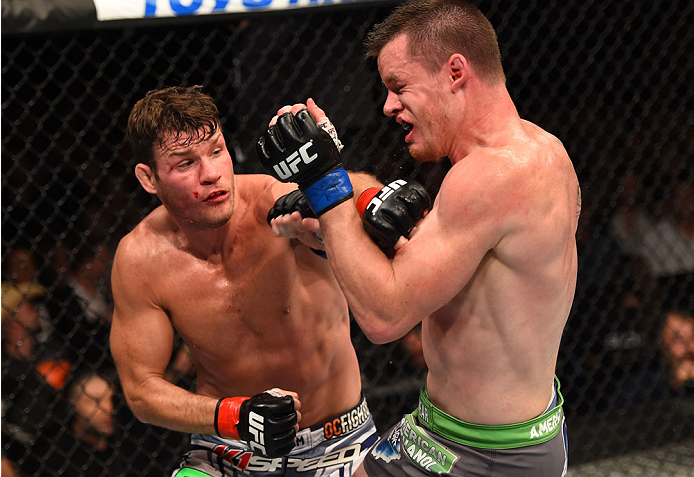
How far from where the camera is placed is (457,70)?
123 cm

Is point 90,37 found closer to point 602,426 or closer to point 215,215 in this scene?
point 215,215

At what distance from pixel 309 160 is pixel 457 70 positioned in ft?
0.96

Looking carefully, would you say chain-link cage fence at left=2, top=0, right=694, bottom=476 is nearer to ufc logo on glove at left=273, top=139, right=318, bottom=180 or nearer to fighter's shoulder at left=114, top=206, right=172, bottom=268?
fighter's shoulder at left=114, top=206, right=172, bottom=268

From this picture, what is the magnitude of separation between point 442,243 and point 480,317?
6.1 inches

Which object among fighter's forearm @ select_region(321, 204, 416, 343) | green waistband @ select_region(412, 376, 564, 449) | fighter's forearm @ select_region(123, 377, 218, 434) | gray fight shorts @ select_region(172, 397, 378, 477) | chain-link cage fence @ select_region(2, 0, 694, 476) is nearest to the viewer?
fighter's forearm @ select_region(321, 204, 416, 343)

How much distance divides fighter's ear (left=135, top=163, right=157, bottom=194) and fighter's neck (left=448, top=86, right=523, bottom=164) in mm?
793

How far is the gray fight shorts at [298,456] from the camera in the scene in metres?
1.70

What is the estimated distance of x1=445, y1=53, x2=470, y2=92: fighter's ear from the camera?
1226mm

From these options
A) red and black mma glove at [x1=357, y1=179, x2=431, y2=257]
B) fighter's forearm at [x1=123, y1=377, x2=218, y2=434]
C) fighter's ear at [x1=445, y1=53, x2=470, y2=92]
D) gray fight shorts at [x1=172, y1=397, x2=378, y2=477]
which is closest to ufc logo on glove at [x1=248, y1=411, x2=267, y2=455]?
fighter's forearm at [x1=123, y1=377, x2=218, y2=434]

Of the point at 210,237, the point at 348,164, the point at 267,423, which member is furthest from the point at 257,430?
the point at 348,164

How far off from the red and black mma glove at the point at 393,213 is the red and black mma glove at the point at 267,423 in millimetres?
431

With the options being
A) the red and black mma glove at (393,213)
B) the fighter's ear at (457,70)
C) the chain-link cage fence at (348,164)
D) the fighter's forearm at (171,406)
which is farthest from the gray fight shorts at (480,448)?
the chain-link cage fence at (348,164)

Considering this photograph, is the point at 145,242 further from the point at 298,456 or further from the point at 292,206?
the point at 298,456

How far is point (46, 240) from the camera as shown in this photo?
106 inches
